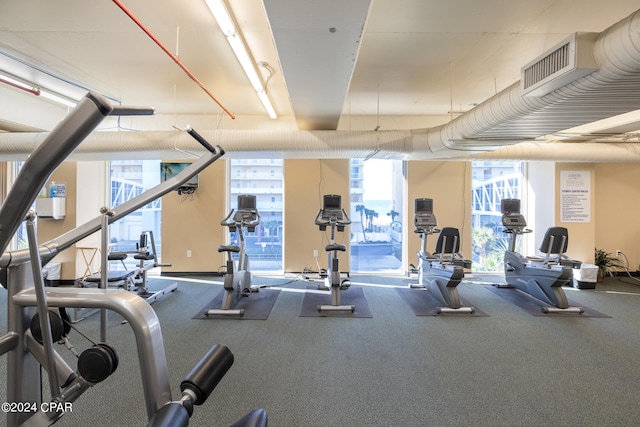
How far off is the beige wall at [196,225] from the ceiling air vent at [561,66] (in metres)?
5.21

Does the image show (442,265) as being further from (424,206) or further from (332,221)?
(332,221)

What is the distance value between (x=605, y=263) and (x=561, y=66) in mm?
5802

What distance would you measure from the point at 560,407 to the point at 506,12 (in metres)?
3.43

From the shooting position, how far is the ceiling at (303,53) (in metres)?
2.62

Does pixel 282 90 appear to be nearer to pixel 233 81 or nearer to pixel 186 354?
pixel 233 81

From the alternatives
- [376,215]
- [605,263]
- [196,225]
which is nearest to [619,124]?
[605,263]

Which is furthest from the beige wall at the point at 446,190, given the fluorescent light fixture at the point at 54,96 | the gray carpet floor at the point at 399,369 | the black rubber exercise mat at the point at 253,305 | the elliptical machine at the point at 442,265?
the fluorescent light fixture at the point at 54,96

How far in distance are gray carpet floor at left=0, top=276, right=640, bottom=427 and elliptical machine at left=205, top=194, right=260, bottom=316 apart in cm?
29

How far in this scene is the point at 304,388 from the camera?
2.43 metres

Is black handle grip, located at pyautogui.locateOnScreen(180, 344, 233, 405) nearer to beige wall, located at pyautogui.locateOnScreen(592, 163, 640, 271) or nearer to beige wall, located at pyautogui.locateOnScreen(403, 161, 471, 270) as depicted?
beige wall, located at pyautogui.locateOnScreen(403, 161, 471, 270)

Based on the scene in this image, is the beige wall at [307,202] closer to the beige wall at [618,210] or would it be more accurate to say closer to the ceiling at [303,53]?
the ceiling at [303,53]

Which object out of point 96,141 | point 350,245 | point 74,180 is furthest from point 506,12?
point 74,180

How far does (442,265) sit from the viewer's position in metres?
4.53

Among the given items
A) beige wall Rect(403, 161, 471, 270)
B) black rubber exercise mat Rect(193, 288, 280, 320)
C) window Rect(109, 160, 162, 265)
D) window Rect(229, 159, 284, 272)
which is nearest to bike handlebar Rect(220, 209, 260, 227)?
black rubber exercise mat Rect(193, 288, 280, 320)
